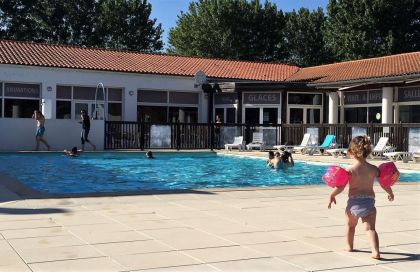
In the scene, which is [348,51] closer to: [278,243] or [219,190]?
[219,190]

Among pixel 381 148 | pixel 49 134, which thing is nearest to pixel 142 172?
pixel 49 134

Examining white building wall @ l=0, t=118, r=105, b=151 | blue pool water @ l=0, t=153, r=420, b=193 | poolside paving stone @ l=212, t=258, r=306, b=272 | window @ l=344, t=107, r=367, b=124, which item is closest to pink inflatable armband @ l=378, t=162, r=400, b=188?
poolside paving stone @ l=212, t=258, r=306, b=272

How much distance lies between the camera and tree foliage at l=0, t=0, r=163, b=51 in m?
53.8

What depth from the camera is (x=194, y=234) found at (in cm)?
670

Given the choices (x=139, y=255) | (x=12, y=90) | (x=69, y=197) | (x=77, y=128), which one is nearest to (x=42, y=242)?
(x=139, y=255)

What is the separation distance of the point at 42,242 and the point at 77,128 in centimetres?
1993

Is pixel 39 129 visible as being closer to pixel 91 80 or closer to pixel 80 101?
pixel 80 101

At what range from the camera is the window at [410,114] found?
24723mm

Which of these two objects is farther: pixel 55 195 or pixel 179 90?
pixel 179 90

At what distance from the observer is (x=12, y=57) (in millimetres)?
29547

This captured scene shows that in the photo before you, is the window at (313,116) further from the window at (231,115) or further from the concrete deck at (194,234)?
the concrete deck at (194,234)

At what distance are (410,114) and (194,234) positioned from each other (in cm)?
2066

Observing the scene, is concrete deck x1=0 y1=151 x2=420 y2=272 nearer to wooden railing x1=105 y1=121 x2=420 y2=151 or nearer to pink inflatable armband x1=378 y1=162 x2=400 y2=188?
pink inflatable armband x1=378 y1=162 x2=400 y2=188

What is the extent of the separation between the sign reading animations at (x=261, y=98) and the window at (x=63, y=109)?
9671 mm
